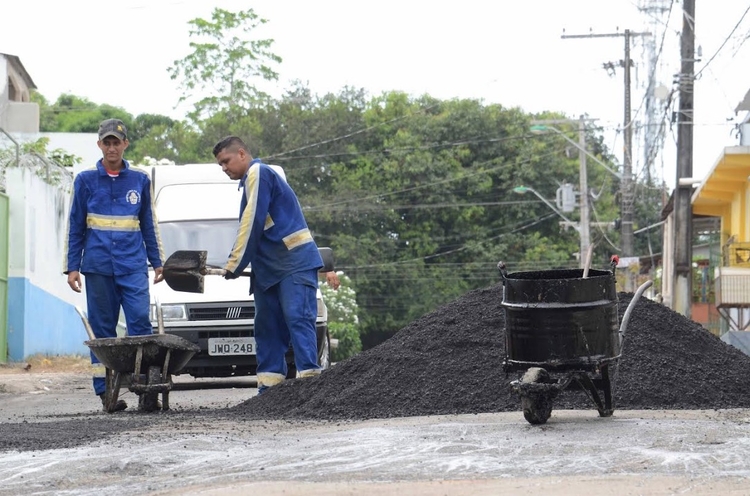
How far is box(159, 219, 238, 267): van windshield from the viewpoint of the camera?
1343 centimetres

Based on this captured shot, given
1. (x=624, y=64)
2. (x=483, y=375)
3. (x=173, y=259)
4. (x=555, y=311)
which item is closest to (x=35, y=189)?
(x=173, y=259)

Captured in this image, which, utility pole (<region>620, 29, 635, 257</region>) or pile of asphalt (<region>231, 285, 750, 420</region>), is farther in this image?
utility pole (<region>620, 29, 635, 257</region>)

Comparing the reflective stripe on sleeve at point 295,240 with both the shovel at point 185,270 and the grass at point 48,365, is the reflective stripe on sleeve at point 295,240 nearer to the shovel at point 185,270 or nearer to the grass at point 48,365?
the shovel at point 185,270

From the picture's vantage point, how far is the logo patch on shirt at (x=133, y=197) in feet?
32.0

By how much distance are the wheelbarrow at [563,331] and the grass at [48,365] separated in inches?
461

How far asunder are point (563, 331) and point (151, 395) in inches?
137

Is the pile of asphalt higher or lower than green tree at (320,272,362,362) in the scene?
higher

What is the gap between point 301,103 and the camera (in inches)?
2324

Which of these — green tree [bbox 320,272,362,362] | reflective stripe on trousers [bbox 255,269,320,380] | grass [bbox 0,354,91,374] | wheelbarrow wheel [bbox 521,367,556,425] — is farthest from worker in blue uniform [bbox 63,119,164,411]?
green tree [bbox 320,272,362,362]

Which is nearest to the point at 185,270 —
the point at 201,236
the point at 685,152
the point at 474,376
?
the point at 474,376

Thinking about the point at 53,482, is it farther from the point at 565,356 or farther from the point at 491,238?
the point at 491,238

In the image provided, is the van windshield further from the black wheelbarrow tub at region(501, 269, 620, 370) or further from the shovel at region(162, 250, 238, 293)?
the black wheelbarrow tub at region(501, 269, 620, 370)

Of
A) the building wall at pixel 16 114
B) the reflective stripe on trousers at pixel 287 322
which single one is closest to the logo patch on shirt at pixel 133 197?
the reflective stripe on trousers at pixel 287 322

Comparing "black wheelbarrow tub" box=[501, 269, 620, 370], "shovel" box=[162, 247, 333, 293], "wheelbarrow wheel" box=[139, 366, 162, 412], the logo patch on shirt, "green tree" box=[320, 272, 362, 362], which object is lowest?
"green tree" box=[320, 272, 362, 362]
